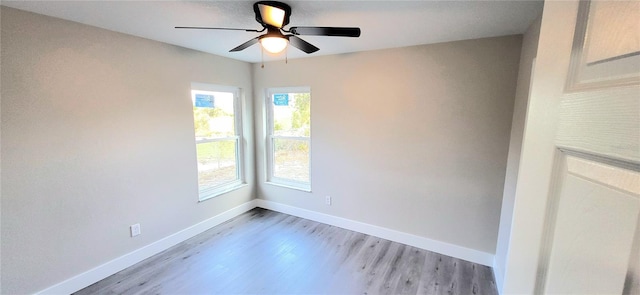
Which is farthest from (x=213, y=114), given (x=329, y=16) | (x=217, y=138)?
(x=329, y=16)

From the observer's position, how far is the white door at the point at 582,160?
1.30 feet

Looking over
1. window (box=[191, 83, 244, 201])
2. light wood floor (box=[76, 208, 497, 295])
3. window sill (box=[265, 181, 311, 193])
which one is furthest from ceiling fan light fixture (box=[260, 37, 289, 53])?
window sill (box=[265, 181, 311, 193])

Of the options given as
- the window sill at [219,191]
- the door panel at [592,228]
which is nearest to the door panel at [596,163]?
the door panel at [592,228]

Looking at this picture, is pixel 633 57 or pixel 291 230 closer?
pixel 633 57

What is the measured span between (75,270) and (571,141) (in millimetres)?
3320

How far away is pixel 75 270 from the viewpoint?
7.17ft

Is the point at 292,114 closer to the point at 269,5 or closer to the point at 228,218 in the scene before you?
the point at 228,218

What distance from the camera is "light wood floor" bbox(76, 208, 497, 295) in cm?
225

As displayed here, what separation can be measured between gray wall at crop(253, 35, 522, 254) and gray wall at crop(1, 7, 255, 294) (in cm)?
163

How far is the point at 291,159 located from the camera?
3879 millimetres

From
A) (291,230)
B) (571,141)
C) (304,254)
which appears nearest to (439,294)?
(304,254)

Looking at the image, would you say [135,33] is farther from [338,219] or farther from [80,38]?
[338,219]

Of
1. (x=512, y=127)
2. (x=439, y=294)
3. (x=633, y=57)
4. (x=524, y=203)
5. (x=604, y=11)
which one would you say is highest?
(x=604, y=11)

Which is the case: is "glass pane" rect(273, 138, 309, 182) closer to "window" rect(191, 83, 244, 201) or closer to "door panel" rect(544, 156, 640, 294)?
"window" rect(191, 83, 244, 201)
